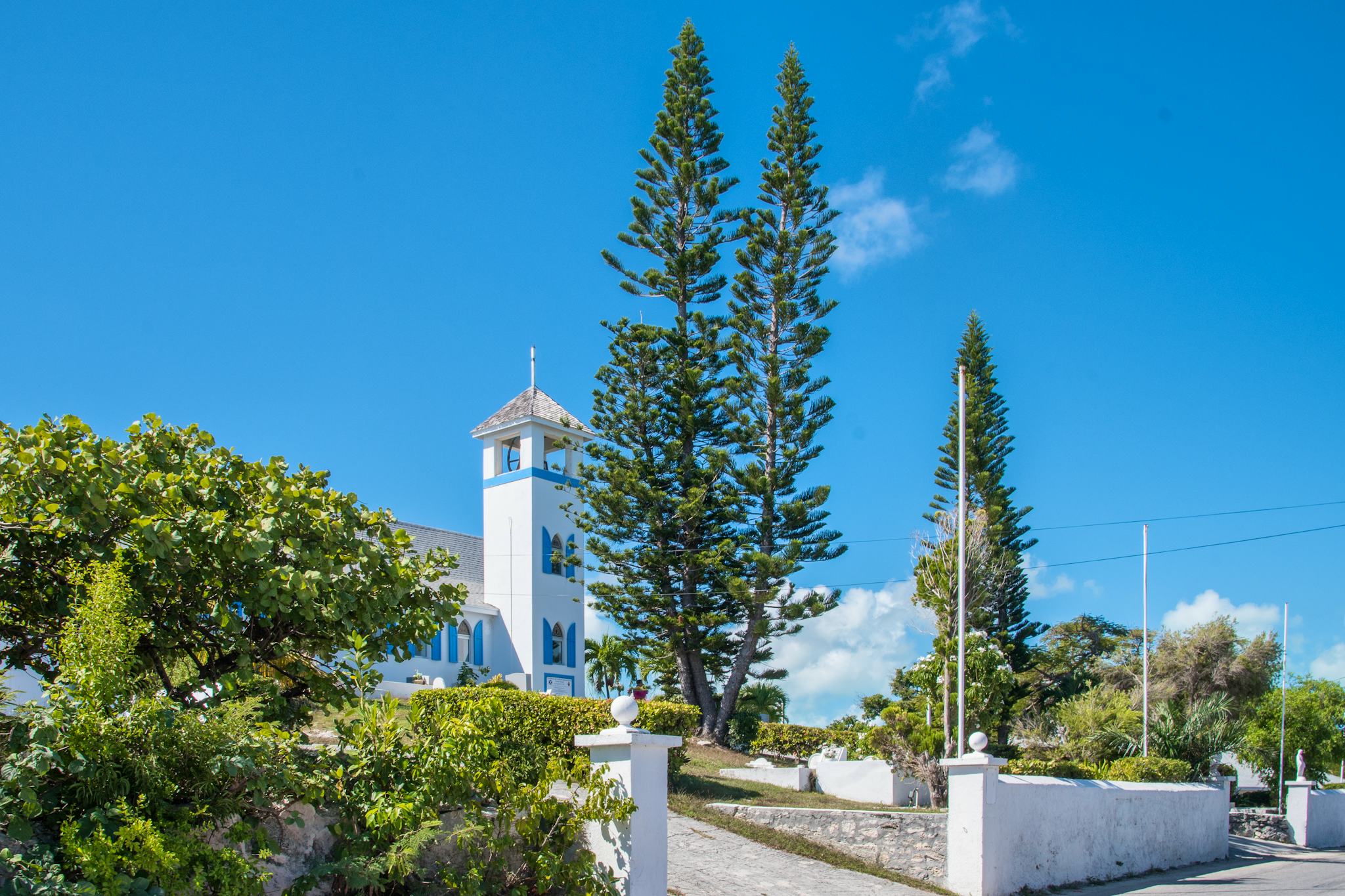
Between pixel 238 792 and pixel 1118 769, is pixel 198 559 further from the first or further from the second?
pixel 1118 769

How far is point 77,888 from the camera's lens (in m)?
3.88

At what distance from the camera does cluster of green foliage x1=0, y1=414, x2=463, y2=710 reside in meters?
5.06

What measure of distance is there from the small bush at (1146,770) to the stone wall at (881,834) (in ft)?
14.7

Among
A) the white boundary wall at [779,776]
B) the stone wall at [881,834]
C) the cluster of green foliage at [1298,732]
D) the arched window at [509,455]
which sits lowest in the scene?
the cluster of green foliage at [1298,732]

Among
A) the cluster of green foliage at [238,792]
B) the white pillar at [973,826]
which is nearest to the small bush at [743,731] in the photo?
the white pillar at [973,826]

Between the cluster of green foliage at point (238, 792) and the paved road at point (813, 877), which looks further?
the paved road at point (813, 877)

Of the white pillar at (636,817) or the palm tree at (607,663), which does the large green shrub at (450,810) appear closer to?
the white pillar at (636,817)

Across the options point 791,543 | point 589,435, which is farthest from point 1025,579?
point 589,435

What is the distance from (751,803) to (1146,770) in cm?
500

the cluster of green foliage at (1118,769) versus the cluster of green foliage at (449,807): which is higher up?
the cluster of green foliage at (449,807)

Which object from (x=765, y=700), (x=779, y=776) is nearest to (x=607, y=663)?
(x=765, y=700)

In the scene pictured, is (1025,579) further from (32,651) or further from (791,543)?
(32,651)

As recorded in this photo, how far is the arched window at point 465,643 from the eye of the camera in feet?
79.0

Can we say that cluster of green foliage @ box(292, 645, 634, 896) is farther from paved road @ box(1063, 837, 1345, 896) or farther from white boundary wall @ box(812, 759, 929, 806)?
white boundary wall @ box(812, 759, 929, 806)
